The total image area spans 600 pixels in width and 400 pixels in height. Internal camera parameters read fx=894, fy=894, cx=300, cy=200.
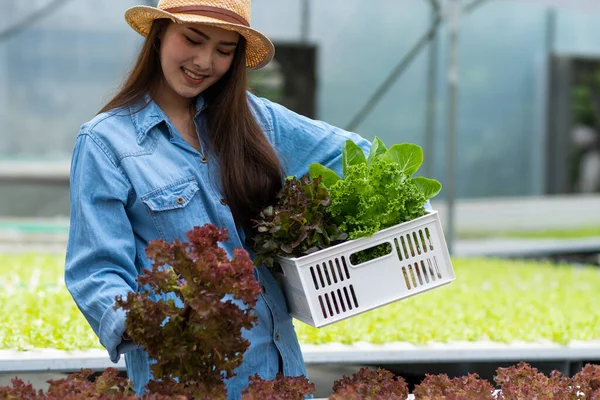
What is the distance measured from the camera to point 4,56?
7.84 meters

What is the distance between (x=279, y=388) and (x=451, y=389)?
0.40m

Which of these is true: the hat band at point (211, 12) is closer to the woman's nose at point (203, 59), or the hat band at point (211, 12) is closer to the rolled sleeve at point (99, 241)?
the woman's nose at point (203, 59)

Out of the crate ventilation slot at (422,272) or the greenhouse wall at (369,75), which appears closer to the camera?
the crate ventilation slot at (422,272)

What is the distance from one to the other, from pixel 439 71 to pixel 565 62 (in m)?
1.82

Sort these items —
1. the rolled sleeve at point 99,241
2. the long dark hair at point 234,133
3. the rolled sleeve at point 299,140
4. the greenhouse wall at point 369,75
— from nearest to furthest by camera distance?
the rolled sleeve at point 99,241
the long dark hair at point 234,133
the rolled sleeve at point 299,140
the greenhouse wall at point 369,75

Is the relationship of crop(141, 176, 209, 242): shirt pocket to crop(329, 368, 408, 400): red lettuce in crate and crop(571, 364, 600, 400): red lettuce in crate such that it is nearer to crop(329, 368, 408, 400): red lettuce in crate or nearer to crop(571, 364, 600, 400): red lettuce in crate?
crop(329, 368, 408, 400): red lettuce in crate

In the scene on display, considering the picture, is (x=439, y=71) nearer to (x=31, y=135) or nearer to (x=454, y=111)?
(x=454, y=111)

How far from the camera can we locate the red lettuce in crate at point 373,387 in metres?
1.94

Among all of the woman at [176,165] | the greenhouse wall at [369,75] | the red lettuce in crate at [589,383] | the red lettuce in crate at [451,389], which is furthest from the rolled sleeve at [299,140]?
the greenhouse wall at [369,75]

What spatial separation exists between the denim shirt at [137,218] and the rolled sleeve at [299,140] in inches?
2.0

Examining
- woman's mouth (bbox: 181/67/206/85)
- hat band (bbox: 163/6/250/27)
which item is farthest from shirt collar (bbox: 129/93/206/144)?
hat band (bbox: 163/6/250/27)

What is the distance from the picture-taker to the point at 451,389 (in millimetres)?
2023

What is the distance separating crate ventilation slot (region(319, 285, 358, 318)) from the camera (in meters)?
2.00

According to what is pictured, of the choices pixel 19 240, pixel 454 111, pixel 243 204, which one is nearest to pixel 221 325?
pixel 243 204
